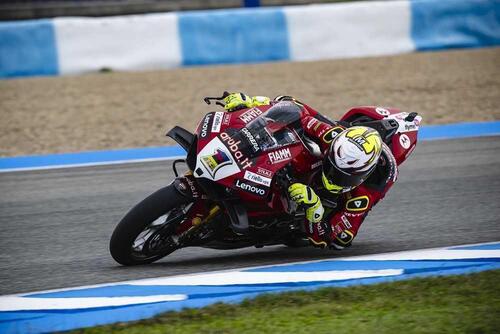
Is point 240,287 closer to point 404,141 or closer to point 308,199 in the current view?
point 308,199

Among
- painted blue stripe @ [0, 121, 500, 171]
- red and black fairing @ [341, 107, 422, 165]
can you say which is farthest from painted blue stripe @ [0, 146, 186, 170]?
red and black fairing @ [341, 107, 422, 165]

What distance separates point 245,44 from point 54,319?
10.5 m

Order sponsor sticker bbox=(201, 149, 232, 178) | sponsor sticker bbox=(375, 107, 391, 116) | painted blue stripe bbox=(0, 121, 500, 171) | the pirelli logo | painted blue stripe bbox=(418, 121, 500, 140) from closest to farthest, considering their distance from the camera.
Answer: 1. sponsor sticker bbox=(201, 149, 232, 178)
2. the pirelli logo
3. sponsor sticker bbox=(375, 107, 391, 116)
4. painted blue stripe bbox=(0, 121, 500, 171)
5. painted blue stripe bbox=(418, 121, 500, 140)

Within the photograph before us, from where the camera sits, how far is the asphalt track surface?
18.0 feet

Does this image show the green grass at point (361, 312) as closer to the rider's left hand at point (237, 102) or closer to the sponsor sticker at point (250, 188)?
the sponsor sticker at point (250, 188)

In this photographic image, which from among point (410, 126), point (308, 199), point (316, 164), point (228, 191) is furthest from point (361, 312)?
point (410, 126)

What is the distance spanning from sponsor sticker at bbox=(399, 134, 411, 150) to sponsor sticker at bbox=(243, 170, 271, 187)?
130 centimetres

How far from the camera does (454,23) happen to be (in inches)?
594

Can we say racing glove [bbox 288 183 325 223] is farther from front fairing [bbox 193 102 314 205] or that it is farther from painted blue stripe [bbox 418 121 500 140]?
painted blue stripe [bbox 418 121 500 140]

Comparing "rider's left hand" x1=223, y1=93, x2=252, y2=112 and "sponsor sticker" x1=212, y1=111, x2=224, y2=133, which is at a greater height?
"rider's left hand" x1=223, y1=93, x2=252, y2=112

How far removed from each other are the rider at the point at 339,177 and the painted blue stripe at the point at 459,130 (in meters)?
4.55

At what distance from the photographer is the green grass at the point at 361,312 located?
13.4 ft

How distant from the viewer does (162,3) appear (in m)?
17.2

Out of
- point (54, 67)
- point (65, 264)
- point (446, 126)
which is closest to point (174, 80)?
point (54, 67)
